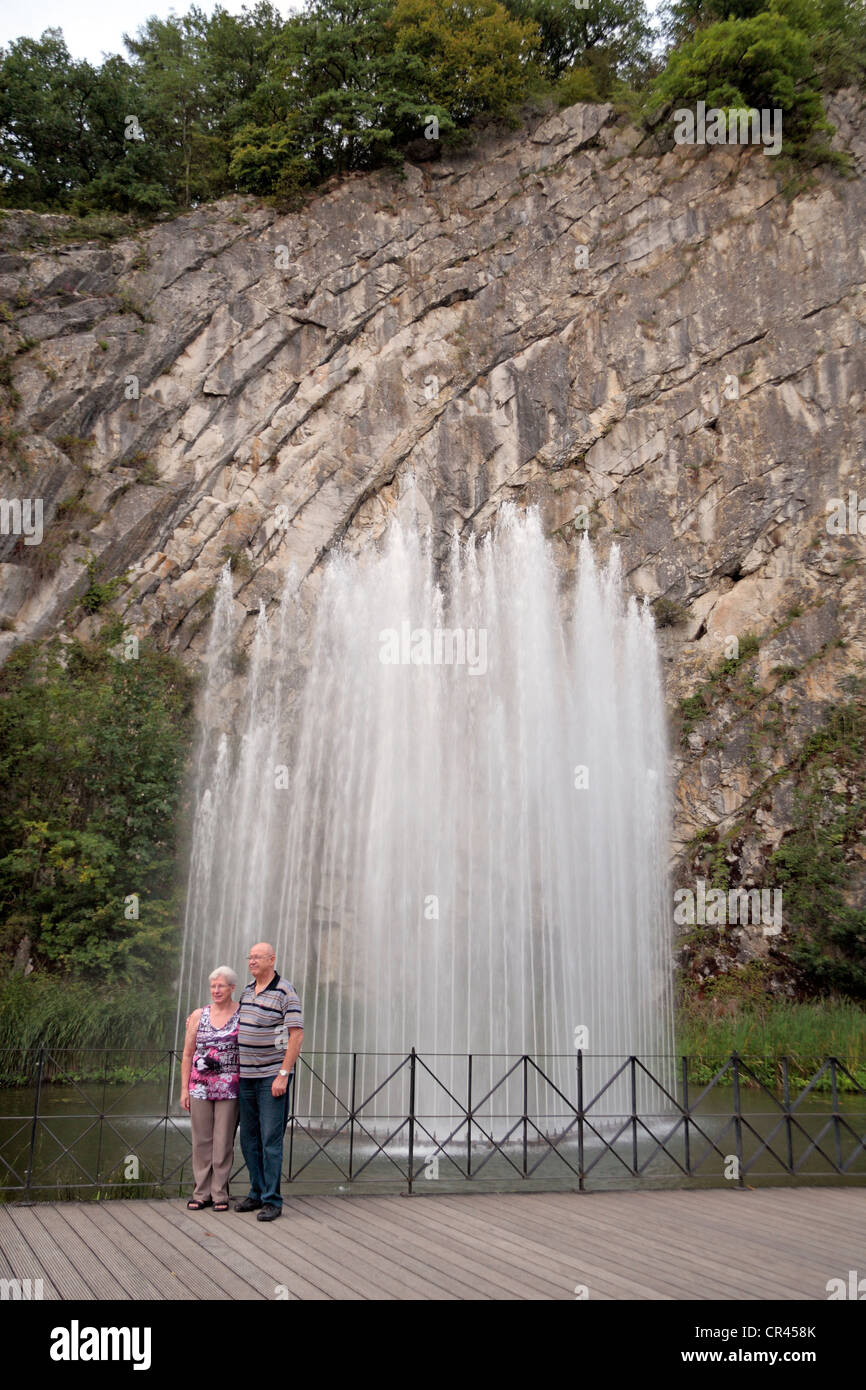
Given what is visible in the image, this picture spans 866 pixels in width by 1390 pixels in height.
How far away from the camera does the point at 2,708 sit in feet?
56.3

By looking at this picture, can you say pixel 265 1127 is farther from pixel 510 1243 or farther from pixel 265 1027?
pixel 510 1243

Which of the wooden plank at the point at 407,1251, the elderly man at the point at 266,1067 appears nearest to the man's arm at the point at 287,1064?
the elderly man at the point at 266,1067

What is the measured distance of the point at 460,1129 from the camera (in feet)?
29.9

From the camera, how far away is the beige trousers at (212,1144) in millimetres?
5598

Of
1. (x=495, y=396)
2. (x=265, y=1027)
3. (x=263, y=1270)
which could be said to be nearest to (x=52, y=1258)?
(x=263, y=1270)

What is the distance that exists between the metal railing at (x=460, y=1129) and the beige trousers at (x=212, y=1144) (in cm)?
27

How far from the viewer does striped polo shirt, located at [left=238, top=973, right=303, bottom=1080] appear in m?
5.51

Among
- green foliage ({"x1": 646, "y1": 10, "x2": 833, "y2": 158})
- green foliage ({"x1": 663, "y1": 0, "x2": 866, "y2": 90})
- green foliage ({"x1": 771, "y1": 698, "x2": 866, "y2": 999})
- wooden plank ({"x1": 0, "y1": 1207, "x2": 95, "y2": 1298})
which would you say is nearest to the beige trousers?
wooden plank ({"x1": 0, "y1": 1207, "x2": 95, "y2": 1298})

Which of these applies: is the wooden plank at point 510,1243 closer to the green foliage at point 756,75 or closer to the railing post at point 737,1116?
the railing post at point 737,1116

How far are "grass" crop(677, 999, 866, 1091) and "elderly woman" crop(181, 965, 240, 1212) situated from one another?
9893mm

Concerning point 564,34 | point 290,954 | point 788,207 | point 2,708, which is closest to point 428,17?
point 564,34

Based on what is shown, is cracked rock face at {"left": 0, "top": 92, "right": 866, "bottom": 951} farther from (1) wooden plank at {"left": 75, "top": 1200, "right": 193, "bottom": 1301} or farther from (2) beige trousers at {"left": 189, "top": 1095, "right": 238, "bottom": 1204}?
(1) wooden plank at {"left": 75, "top": 1200, "right": 193, "bottom": 1301}

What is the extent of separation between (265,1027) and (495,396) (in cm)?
1980
